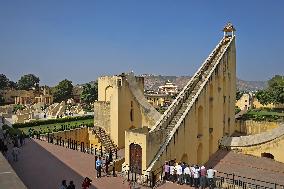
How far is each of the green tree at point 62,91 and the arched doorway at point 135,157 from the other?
68019mm

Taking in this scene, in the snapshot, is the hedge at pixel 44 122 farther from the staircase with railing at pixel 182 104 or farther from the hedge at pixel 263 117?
the hedge at pixel 263 117

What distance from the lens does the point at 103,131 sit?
31344 mm

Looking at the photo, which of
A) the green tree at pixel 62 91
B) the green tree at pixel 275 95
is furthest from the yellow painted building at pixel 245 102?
the green tree at pixel 62 91

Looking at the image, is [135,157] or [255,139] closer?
[135,157]

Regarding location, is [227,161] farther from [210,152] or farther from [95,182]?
[95,182]

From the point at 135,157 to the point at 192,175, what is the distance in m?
3.62

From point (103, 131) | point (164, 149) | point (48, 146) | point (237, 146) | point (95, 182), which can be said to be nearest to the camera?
point (95, 182)

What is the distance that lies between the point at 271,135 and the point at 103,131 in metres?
15.4

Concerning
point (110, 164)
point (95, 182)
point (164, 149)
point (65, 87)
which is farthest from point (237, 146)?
point (65, 87)

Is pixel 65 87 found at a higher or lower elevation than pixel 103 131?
higher

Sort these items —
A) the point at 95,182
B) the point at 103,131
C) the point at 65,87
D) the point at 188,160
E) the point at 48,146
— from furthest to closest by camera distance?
1. the point at 65,87
2. the point at 103,131
3. the point at 48,146
4. the point at 188,160
5. the point at 95,182

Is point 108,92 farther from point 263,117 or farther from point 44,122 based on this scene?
point 263,117

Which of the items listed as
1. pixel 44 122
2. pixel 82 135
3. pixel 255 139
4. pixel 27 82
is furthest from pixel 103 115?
pixel 27 82

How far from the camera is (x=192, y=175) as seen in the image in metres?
15.7
